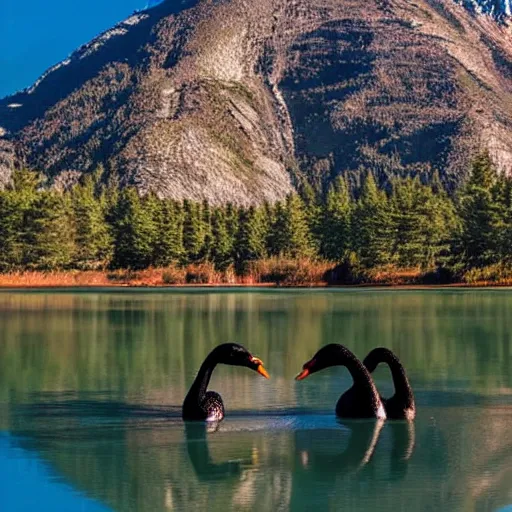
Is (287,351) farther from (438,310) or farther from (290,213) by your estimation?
(290,213)

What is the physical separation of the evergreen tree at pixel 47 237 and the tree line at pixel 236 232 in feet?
0.23

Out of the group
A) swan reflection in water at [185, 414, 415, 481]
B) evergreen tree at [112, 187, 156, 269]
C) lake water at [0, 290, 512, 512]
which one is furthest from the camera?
evergreen tree at [112, 187, 156, 269]

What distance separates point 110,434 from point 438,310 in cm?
2735

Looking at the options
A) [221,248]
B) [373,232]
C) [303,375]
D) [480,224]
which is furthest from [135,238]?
[303,375]

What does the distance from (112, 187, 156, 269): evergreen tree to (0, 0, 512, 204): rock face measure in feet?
176

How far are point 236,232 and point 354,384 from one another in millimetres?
66874

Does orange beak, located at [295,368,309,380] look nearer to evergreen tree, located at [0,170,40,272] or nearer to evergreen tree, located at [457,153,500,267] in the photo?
evergreen tree, located at [457,153,500,267]

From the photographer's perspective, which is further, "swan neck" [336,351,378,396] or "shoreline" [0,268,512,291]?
"shoreline" [0,268,512,291]

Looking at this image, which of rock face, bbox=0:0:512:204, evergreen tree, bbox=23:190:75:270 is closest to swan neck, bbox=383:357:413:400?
evergreen tree, bbox=23:190:75:270

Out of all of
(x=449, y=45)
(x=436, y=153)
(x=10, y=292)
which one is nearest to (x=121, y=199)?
(x=10, y=292)

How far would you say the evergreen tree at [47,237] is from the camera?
75.4 metres

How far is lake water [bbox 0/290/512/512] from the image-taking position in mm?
10688

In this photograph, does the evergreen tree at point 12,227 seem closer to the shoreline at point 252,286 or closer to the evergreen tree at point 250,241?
the shoreline at point 252,286

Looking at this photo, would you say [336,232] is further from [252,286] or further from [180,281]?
[180,281]
